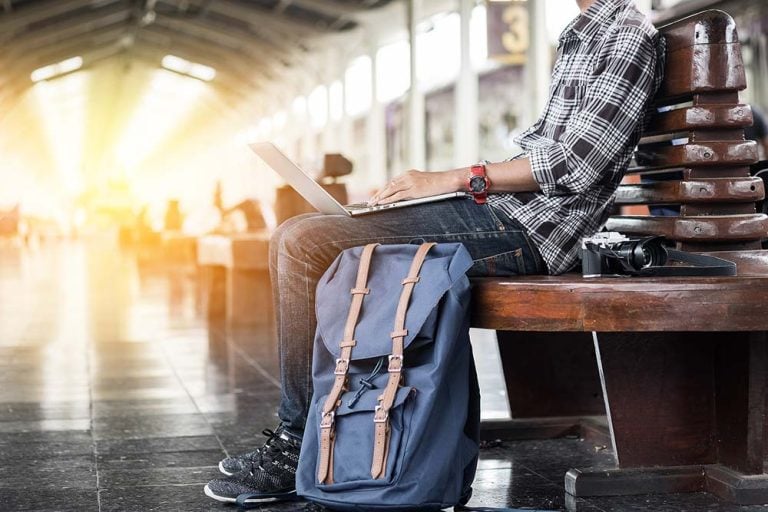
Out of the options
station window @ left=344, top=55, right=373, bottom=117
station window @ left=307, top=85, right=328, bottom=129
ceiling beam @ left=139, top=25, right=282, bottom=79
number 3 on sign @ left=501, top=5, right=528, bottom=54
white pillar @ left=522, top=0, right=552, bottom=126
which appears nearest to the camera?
white pillar @ left=522, top=0, right=552, bottom=126

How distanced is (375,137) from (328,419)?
15074 mm

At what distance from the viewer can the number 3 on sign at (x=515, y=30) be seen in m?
10.5

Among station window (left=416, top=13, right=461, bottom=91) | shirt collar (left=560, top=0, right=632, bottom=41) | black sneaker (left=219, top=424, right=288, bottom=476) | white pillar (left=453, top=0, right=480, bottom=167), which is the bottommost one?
black sneaker (left=219, top=424, right=288, bottom=476)

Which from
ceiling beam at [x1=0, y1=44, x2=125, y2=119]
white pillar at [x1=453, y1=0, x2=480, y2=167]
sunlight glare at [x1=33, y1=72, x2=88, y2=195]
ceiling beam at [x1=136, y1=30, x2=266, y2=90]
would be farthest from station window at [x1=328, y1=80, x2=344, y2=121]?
sunlight glare at [x1=33, y1=72, x2=88, y2=195]

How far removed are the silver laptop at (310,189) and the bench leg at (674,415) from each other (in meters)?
0.51

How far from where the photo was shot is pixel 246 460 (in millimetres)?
2381

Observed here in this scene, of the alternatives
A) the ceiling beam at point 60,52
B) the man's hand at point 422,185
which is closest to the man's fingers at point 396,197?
the man's hand at point 422,185

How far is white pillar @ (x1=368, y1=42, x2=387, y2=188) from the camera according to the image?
1677cm

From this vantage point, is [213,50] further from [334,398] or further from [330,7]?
[334,398]

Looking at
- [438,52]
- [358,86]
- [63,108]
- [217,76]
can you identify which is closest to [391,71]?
[358,86]

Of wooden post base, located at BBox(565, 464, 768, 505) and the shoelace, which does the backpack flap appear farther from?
wooden post base, located at BBox(565, 464, 768, 505)

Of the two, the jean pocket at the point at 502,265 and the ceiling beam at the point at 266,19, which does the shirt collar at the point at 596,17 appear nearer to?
the jean pocket at the point at 502,265

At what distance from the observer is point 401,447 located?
6.50 ft

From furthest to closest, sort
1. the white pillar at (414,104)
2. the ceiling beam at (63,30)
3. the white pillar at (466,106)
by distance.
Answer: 1. the ceiling beam at (63,30)
2. the white pillar at (414,104)
3. the white pillar at (466,106)
